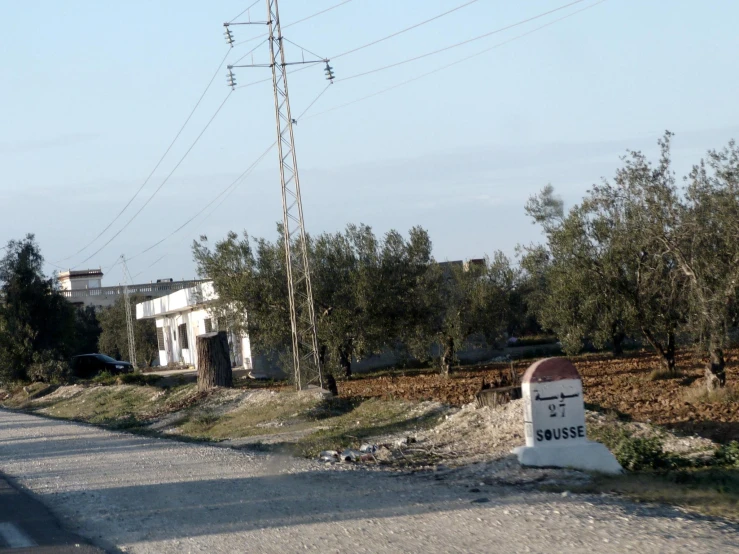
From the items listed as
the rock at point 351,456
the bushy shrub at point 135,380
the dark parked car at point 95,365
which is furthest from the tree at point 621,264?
the dark parked car at point 95,365

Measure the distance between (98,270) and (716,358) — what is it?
10210 cm

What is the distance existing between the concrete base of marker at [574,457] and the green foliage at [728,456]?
140 cm

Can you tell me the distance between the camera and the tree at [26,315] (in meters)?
40.0

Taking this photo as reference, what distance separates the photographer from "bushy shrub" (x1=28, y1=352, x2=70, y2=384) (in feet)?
128

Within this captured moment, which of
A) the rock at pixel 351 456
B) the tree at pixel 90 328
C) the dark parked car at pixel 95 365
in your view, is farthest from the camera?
the tree at pixel 90 328

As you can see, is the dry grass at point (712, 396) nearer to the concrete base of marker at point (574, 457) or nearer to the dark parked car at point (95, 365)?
the concrete base of marker at point (574, 457)

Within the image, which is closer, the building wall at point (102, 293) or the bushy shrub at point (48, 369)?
the bushy shrub at point (48, 369)

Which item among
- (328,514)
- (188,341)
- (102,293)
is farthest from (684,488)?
(102,293)

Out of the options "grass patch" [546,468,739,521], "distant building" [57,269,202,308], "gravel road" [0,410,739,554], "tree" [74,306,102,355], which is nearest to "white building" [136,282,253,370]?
"tree" [74,306,102,355]

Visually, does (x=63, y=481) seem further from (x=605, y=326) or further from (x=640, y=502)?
(x=605, y=326)

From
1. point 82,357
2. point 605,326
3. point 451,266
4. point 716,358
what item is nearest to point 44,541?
point 716,358

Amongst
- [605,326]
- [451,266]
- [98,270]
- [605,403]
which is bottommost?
[605,403]

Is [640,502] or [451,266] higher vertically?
[451,266]

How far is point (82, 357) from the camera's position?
1886 inches
